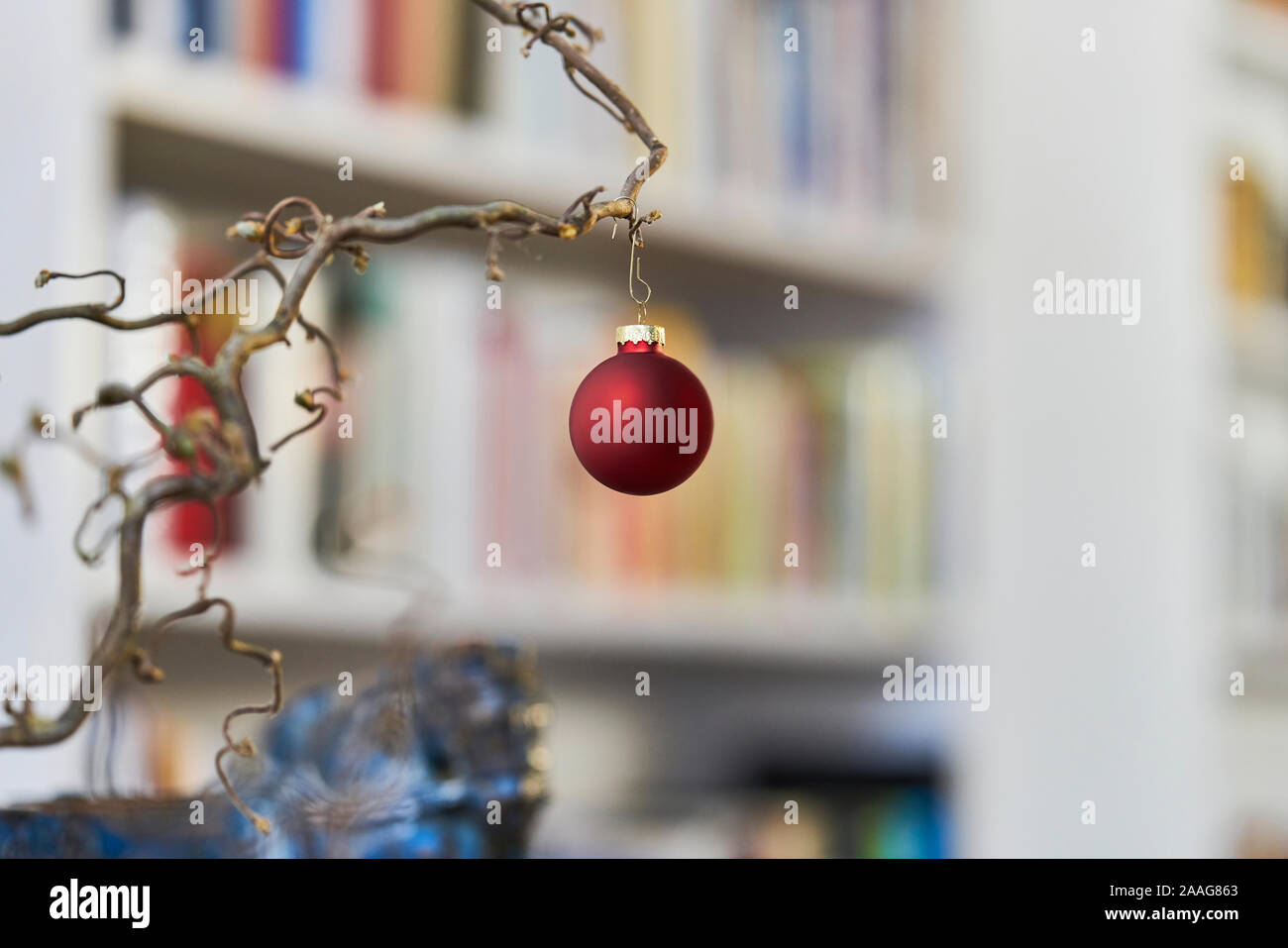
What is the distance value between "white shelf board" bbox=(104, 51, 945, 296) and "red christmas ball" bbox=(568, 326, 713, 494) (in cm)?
83

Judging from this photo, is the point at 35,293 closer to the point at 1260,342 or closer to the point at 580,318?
the point at 580,318

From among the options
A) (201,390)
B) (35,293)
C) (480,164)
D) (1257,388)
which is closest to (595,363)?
(480,164)

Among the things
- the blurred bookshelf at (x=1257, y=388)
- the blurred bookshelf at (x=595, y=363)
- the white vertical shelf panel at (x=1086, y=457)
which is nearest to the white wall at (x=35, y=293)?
the blurred bookshelf at (x=595, y=363)

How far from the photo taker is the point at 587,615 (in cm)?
124

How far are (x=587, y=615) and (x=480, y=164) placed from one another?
39 centimetres

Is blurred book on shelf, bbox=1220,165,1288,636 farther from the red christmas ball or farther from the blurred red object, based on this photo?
the red christmas ball

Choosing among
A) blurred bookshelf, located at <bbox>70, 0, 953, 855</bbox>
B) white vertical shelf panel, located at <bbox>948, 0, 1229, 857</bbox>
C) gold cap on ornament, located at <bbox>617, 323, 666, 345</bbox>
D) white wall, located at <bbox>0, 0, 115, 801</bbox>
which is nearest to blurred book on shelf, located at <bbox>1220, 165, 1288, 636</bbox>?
white vertical shelf panel, located at <bbox>948, 0, 1229, 857</bbox>

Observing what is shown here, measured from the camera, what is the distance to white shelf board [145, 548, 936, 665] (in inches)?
42.1

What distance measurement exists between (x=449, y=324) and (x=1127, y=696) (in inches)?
33.3

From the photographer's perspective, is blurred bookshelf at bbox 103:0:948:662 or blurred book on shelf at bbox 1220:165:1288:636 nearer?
blurred bookshelf at bbox 103:0:948:662

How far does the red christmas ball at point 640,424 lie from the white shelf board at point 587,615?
70cm

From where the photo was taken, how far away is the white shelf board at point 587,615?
107 centimetres

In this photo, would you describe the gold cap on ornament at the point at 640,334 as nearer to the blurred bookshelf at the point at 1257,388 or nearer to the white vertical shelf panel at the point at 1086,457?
the white vertical shelf panel at the point at 1086,457
